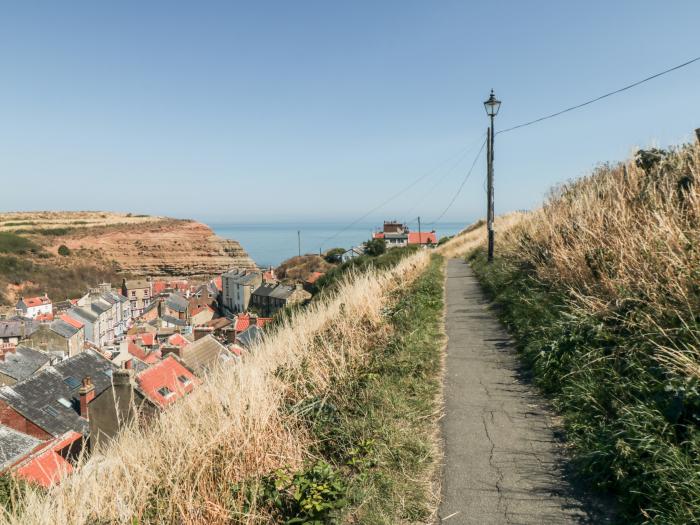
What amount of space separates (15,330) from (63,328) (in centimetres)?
461

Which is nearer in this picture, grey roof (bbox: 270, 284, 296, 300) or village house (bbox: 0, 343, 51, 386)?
village house (bbox: 0, 343, 51, 386)

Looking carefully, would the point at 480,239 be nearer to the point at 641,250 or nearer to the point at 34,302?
the point at 641,250

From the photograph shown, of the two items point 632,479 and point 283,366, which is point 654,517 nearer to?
point 632,479

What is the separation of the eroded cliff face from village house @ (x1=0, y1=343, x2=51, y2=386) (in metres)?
72.7

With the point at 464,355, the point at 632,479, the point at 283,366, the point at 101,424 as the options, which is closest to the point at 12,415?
the point at 101,424

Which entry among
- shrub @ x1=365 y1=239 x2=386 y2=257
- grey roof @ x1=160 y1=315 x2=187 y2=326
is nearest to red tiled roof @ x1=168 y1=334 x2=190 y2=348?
grey roof @ x1=160 y1=315 x2=187 y2=326

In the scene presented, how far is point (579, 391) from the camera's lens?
13.9 ft

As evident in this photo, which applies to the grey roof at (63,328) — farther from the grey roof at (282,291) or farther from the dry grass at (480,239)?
the dry grass at (480,239)

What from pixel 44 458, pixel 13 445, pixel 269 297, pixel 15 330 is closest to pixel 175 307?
pixel 269 297

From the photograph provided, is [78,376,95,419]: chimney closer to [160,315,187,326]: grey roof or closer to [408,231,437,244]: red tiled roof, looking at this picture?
[160,315,187,326]: grey roof

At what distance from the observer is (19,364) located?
27766mm

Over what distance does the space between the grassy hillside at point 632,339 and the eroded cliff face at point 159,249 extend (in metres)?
105

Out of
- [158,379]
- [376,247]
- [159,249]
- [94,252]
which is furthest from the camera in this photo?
[159,249]

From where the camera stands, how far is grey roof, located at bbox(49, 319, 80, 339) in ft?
135
